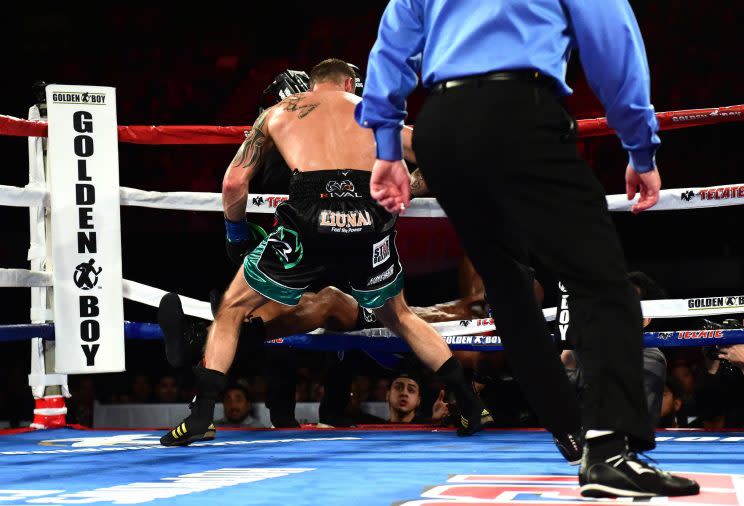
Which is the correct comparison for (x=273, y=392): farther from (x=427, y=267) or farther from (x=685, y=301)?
(x=427, y=267)

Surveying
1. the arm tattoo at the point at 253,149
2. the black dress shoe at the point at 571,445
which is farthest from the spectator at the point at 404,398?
the black dress shoe at the point at 571,445

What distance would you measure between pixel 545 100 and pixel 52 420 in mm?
1947

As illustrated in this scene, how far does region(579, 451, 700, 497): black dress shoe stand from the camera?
1.09 meters

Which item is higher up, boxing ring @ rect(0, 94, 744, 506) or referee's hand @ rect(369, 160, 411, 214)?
referee's hand @ rect(369, 160, 411, 214)

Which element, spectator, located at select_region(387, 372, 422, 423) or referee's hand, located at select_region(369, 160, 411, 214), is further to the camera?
spectator, located at select_region(387, 372, 422, 423)

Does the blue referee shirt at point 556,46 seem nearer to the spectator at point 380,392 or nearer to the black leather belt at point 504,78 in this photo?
the black leather belt at point 504,78

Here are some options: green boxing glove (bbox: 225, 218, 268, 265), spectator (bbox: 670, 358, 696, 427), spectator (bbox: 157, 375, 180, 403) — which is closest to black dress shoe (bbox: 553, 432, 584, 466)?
green boxing glove (bbox: 225, 218, 268, 265)

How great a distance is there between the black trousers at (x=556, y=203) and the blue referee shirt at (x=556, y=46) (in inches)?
1.6

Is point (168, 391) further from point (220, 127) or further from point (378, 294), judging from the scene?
point (378, 294)

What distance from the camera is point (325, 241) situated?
223 centimetres

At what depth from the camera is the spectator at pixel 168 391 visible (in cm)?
577

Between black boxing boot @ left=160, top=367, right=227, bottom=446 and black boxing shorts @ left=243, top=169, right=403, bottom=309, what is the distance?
9.2 inches

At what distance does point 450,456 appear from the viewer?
5.81 feet

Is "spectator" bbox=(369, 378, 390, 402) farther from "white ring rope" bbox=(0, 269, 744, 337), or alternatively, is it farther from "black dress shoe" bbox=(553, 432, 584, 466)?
"black dress shoe" bbox=(553, 432, 584, 466)
